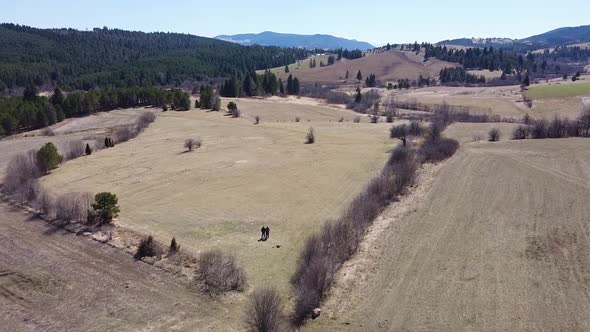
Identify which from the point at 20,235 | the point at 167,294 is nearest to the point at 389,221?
the point at 167,294

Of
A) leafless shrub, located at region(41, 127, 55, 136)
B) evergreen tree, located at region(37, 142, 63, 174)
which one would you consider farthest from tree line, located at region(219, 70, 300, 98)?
evergreen tree, located at region(37, 142, 63, 174)

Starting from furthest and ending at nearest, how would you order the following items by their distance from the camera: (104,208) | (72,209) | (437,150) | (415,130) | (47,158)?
(415,130) → (437,150) → (47,158) → (72,209) → (104,208)

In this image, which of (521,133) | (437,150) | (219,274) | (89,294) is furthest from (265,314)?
(521,133)

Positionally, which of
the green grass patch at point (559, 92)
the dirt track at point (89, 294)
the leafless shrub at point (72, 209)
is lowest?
the dirt track at point (89, 294)

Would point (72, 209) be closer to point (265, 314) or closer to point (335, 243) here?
point (335, 243)

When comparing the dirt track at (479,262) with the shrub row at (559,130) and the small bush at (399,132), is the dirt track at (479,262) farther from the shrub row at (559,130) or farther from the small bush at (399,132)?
the small bush at (399,132)

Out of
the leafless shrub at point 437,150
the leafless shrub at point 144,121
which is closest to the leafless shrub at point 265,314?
the leafless shrub at point 437,150

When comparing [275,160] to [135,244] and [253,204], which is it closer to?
[253,204]
